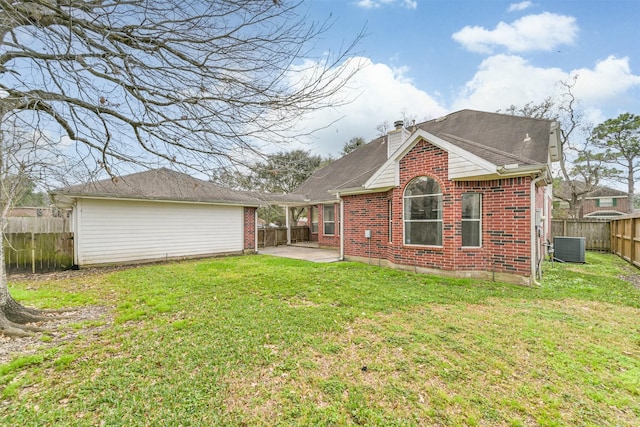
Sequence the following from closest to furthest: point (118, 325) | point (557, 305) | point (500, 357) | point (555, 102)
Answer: point (500, 357) → point (118, 325) → point (557, 305) → point (555, 102)

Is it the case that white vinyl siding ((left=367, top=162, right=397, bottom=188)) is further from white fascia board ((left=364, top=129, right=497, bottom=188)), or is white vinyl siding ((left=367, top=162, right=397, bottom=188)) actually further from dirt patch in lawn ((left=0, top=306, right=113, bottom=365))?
dirt patch in lawn ((left=0, top=306, right=113, bottom=365))

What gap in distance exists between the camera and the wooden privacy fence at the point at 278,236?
1608cm

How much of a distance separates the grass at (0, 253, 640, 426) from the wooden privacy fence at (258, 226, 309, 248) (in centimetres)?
992

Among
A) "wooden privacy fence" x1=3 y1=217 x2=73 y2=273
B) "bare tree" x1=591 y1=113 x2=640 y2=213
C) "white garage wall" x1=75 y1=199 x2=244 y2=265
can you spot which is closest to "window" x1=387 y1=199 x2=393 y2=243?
"white garage wall" x1=75 y1=199 x2=244 y2=265

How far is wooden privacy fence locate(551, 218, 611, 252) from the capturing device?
1357 cm

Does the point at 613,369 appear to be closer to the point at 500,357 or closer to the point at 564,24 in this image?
the point at 500,357

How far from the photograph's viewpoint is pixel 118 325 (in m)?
4.43

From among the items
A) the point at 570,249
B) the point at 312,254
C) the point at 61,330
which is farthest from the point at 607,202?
the point at 61,330

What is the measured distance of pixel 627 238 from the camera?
1076 centimetres

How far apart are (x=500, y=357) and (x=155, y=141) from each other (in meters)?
5.22

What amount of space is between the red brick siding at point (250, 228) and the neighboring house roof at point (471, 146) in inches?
143

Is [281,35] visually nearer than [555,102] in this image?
Yes

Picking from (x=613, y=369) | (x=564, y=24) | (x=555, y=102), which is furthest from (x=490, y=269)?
(x=555, y=102)

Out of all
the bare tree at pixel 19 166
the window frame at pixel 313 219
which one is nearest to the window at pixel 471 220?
the bare tree at pixel 19 166
